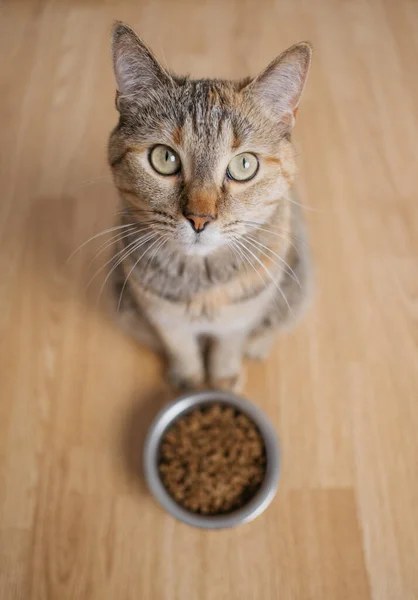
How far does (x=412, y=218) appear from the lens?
5.48ft

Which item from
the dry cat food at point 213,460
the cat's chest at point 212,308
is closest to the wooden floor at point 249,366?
the dry cat food at point 213,460

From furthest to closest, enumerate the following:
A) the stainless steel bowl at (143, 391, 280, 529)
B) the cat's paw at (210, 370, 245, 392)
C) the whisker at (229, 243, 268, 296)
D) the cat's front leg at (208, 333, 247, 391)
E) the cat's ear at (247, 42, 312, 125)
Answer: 1. the cat's paw at (210, 370, 245, 392)
2. the cat's front leg at (208, 333, 247, 391)
3. the stainless steel bowl at (143, 391, 280, 529)
4. the whisker at (229, 243, 268, 296)
5. the cat's ear at (247, 42, 312, 125)

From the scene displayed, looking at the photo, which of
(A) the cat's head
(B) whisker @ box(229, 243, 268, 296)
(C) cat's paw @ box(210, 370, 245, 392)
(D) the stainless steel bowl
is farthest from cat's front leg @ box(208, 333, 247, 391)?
(A) the cat's head

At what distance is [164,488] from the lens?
118 centimetres

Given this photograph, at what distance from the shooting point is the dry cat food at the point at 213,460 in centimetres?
118

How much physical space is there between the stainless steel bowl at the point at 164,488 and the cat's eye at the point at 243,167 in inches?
23.2

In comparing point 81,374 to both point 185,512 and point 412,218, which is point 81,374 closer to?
point 185,512

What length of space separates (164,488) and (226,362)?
36 cm

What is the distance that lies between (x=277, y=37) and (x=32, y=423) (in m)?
1.83

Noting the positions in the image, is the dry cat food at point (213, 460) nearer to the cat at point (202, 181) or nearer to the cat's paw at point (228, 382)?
the cat's paw at point (228, 382)

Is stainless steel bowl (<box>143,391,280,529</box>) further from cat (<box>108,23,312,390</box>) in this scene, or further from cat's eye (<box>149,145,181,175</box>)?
cat's eye (<box>149,145,181,175</box>)

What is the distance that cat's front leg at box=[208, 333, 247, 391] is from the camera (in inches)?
50.2

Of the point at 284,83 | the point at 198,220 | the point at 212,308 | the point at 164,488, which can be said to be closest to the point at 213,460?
the point at 164,488

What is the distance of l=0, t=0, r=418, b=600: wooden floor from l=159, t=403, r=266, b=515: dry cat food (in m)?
0.12
